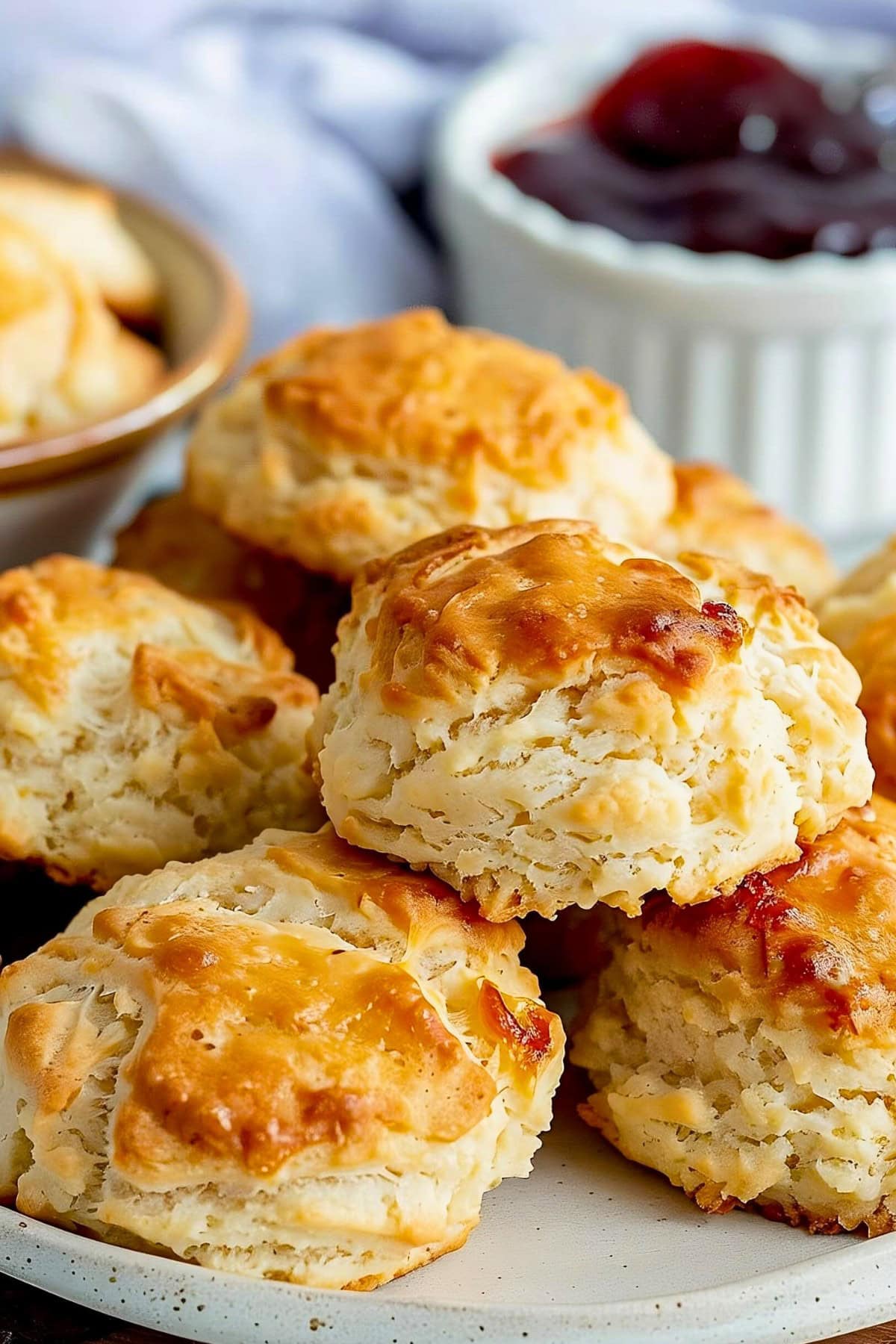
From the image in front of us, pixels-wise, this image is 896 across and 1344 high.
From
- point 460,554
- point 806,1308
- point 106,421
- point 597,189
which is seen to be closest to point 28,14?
point 597,189

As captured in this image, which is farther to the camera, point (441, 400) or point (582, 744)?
point (441, 400)

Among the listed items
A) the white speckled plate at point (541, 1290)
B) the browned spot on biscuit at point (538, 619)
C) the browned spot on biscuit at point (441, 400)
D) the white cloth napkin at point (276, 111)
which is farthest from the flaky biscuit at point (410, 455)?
the white cloth napkin at point (276, 111)

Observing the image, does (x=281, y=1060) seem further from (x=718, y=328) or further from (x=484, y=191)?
(x=484, y=191)

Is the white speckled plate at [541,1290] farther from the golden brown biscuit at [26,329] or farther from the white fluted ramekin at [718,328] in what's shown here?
the white fluted ramekin at [718,328]

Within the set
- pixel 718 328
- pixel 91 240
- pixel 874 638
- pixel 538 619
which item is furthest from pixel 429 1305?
pixel 718 328

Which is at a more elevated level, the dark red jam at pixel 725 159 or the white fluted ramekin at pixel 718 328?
the dark red jam at pixel 725 159

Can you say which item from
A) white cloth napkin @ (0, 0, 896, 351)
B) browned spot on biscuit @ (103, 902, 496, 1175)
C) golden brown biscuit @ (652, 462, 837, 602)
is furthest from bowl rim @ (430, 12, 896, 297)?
browned spot on biscuit @ (103, 902, 496, 1175)

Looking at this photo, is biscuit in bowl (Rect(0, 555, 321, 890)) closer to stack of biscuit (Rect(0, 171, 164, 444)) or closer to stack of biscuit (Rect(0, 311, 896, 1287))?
stack of biscuit (Rect(0, 311, 896, 1287))

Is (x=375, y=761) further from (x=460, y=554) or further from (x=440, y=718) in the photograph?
(x=460, y=554)
